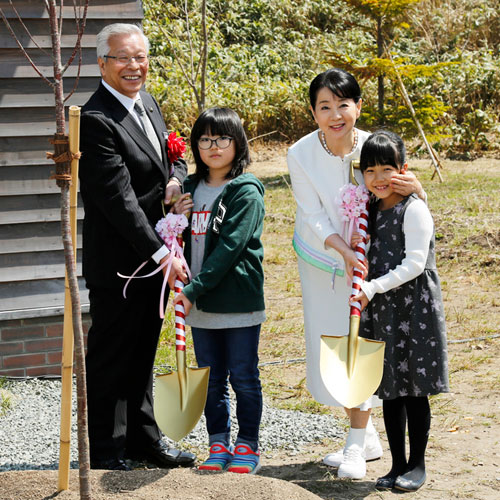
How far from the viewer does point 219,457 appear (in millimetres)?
3541

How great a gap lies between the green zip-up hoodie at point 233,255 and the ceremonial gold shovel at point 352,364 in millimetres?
409

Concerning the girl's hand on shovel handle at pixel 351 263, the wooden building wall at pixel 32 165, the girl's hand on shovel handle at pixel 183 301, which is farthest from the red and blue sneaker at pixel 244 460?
the wooden building wall at pixel 32 165

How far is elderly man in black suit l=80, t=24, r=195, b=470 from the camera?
3.36m

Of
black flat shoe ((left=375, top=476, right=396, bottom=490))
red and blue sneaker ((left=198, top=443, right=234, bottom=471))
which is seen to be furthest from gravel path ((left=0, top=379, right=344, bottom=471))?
black flat shoe ((left=375, top=476, right=396, bottom=490))

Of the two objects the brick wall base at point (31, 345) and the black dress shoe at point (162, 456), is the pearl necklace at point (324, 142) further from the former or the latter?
the brick wall base at point (31, 345)

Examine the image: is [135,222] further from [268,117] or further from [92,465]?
[268,117]

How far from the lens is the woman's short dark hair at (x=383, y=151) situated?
3.29 metres

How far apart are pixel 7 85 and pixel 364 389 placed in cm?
279

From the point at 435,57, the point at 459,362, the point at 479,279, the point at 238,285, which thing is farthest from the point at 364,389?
the point at 435,57

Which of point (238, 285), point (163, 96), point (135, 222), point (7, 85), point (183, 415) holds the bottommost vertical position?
point (183, 415)

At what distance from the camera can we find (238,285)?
135 inches

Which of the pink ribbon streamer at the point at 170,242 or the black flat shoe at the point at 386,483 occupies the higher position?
the pink ribbon streamer at the point at 170,242

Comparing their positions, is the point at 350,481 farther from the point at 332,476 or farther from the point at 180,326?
the point at 180,326

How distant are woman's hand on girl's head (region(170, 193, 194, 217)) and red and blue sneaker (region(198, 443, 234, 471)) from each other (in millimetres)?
1022
